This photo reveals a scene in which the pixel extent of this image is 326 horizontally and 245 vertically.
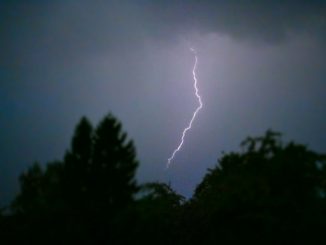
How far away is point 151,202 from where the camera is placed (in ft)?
57.7

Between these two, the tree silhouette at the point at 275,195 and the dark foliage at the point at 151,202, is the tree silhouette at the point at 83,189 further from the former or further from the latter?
the tree silhouette at the point at 275,195

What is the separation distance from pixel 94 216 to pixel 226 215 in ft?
19.4

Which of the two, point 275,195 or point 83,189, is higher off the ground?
point 83,189

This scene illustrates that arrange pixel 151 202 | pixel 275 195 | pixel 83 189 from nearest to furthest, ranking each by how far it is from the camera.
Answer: pixel 275 195 < pixel 151 202 < pixel 83 189

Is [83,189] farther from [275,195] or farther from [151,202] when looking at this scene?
[275,195]

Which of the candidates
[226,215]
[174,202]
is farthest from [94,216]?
[174,202]

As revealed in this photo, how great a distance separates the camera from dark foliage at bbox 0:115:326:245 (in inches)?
547

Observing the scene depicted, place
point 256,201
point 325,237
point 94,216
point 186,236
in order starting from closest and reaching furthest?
point 325,237 → point 256,201 → point 94,216 → point 186,236

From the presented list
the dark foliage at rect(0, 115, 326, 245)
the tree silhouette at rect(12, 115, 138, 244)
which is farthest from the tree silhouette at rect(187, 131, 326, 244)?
the tree silhouette at rect(12, 115, 138, 244)

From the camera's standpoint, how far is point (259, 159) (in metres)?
14.9

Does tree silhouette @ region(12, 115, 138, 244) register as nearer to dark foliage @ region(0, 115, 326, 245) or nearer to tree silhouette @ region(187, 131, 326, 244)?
dark foliage @ region(0, 115, 326, 245)

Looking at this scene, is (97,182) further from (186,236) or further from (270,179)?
(270,179)

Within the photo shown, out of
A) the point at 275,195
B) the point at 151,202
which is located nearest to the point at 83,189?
the point at 151,202

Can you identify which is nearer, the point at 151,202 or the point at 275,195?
the point at 275,195
